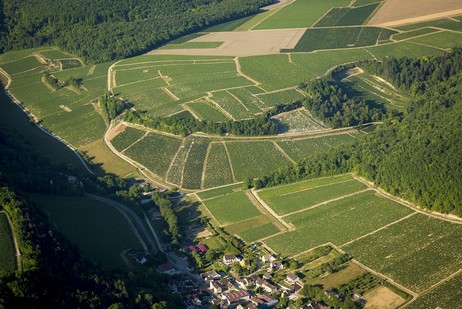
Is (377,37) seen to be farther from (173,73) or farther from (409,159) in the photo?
(409,159)

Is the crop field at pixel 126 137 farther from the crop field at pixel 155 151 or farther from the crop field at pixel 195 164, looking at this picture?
the crop field at pixel 195 164

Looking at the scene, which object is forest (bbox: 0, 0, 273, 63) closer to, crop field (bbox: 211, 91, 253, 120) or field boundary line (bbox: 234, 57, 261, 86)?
field boundary line (bbox: 234, 57, 261, 86)

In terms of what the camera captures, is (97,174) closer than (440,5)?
Yes

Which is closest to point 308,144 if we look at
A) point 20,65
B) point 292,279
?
point 292,279

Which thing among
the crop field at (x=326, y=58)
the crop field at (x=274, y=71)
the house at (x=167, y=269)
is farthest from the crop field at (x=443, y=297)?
the crop field at (x=326, y=58)

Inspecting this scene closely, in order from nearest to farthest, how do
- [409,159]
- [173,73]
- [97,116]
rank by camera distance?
1. [409,159]
2. [97,116]
3. [173,73]

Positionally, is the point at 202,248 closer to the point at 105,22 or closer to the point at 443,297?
the point at 443,297

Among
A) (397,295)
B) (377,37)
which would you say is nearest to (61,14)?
(377,37)
